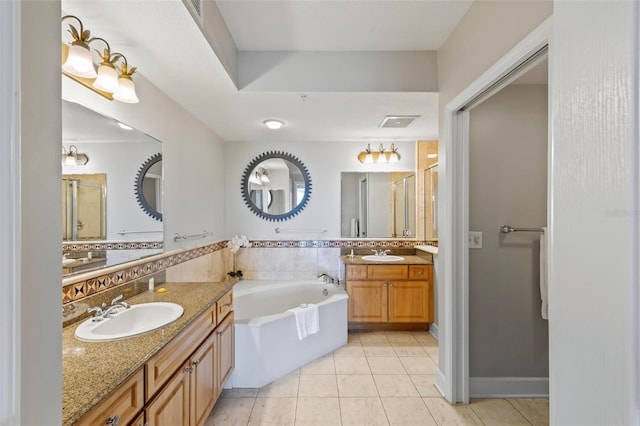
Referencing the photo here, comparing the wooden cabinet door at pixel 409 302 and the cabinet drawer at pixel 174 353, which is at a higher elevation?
the cabinet drawer at pixel 174 353

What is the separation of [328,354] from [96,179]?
2356mm

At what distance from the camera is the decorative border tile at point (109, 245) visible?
4.83 ft

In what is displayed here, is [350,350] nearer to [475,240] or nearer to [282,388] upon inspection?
[282,388]

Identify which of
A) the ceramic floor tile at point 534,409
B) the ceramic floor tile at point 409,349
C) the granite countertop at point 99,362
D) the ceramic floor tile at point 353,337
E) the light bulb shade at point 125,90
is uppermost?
the light bulb shade at point 125,90

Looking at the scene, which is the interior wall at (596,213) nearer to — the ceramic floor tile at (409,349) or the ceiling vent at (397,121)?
the ceiling vent at (397,121)

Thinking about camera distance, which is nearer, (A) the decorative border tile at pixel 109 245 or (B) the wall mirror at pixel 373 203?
(A) the decorative border tile at pixel 109 245

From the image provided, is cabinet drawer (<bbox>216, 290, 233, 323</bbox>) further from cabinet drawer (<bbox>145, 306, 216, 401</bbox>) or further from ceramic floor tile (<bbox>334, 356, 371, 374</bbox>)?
ceramic floor tile (<bbox>334, 356, 371, 374</bbox>)

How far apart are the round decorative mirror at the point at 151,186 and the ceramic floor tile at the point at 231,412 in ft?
4.57

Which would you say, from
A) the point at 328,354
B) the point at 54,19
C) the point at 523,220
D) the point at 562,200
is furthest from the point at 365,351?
the point at 54,19

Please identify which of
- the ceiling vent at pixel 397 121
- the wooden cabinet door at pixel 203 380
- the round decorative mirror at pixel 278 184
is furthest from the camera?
the round decorative mirror at pixel 278 184

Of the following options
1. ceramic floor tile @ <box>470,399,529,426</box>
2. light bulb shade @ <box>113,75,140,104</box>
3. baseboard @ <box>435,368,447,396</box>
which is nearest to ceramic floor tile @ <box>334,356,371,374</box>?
baseboard @ <box>435,368,447,396</box>

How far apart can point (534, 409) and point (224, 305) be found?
7.41ft

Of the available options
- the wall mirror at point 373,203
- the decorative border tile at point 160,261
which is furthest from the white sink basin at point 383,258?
the wall mirror at point 373,203

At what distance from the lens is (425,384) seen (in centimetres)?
Result: 238
